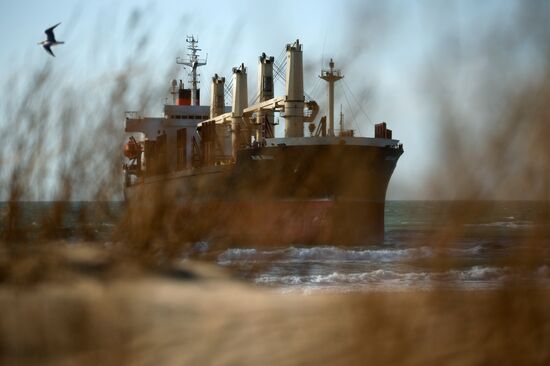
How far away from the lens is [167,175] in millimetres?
5168

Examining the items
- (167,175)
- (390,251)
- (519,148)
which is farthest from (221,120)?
(519,148)

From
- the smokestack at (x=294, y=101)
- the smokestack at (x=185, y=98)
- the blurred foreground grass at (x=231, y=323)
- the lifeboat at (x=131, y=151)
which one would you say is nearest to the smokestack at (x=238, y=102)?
the smokestack at (x=294, y=101)

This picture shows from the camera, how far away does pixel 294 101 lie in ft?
91.3

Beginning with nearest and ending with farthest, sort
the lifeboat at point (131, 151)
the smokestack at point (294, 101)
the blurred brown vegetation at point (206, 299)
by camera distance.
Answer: the blurred brown vegetation at point (206, 299) < the lifeboat at point (131, 151) < the smokestack at point (294, 101)

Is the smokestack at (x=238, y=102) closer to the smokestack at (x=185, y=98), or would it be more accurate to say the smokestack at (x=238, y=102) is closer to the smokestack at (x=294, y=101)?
the smokestack at (x=294, y=101)

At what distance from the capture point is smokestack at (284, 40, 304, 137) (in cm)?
2764

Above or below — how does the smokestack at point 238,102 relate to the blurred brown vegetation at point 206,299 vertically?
above

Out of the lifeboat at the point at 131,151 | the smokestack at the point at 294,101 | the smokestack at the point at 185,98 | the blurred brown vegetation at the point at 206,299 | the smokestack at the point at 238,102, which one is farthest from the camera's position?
the smokestack at the point at 185,98

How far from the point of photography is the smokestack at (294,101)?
2764cm

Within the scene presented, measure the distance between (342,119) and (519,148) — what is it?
118 cm

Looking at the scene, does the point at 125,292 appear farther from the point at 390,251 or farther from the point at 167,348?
the point at 390,251

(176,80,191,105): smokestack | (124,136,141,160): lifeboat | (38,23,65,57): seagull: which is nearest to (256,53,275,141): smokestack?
(176,80,191,105): smokestack

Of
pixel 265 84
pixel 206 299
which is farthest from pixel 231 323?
pixel 265 84

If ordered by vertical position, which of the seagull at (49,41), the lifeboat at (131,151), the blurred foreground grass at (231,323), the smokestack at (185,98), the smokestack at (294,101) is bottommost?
the blurred foreground grass at (231,323)
